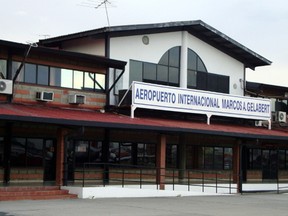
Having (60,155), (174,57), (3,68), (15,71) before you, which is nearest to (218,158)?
(174,57)

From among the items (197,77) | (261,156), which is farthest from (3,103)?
(261,156)

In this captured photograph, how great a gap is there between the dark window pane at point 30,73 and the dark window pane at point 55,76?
900 mm

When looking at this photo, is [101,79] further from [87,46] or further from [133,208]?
[133,208]

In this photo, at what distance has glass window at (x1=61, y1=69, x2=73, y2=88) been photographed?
2516cm

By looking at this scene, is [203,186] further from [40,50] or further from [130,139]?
[40,50]

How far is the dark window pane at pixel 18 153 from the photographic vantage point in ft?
76.9

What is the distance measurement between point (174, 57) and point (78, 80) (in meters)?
7.17

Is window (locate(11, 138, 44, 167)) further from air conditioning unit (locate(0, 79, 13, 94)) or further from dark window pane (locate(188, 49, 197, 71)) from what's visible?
dark window pane (locate(188, 49, 197, 71))

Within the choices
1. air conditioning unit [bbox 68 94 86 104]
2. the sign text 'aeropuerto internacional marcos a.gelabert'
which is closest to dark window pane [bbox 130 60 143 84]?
the sign text 'aeropuerto internacional marcos a.gelabert'

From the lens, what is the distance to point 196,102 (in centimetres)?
2842

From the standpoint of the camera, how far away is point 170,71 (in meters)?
30.6

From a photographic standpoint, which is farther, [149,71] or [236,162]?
[149,71]

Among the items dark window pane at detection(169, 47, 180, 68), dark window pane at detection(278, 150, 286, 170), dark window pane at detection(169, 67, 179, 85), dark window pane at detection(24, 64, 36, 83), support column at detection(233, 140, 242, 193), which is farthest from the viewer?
dark window pane at detection(278, 150, 286, 170)

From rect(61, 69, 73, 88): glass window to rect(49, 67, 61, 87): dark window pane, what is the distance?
162mm
